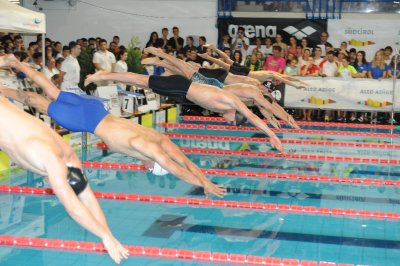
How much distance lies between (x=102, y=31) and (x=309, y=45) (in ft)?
19.0

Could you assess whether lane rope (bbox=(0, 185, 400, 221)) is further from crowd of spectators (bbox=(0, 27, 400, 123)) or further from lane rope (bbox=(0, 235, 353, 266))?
crowd of spectators (bbox=(0, 27, 400, 123))

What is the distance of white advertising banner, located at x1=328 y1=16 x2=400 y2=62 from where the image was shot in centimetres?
1509

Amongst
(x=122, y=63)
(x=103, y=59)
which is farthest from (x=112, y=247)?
(x=122, y=63)

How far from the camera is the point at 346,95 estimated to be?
12992 mm

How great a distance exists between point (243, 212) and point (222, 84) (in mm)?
2217

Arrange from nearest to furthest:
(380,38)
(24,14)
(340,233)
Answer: (340,233)
(24,14)
(380,38)

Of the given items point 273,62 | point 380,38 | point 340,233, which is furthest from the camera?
point 380,38

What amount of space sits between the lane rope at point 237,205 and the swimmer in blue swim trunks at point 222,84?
1408mm

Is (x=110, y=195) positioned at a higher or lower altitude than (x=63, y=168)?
lower

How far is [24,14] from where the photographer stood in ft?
27.6

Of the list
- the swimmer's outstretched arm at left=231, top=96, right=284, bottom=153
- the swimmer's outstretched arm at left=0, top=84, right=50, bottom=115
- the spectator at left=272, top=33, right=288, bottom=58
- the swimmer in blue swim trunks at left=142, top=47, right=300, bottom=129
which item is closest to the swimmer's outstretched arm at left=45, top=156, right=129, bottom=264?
the swimmer's outstretched arm at left=0, top=84, right=50, bottom=115

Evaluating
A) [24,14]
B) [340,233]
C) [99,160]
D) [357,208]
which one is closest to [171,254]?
[340,233]

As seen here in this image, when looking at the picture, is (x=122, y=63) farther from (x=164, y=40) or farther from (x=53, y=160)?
(x=53, y=160)

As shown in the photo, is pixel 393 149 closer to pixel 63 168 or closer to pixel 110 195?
pixel 110 195
